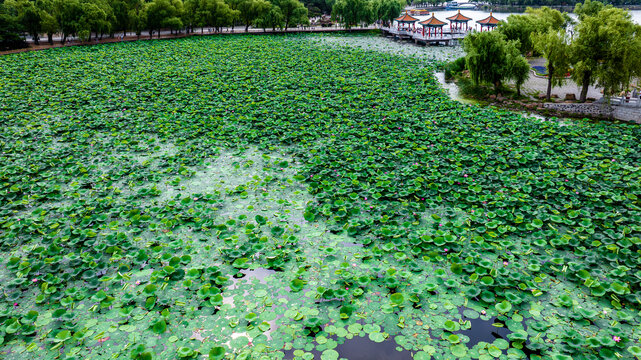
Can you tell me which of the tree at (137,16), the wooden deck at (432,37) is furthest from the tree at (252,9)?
the wooden deck at (432,37)

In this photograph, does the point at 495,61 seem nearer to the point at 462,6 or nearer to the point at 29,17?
the point at 29,17

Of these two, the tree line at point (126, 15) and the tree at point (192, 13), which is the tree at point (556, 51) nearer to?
the tree line at point (126, 15)

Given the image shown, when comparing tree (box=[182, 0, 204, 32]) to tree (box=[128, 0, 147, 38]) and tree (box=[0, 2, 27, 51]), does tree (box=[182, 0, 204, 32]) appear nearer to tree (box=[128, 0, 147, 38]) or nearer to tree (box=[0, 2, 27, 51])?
tree (box=[128, 0, 147, 38])

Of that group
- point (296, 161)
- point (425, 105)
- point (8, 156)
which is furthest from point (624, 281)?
point (8, 156)

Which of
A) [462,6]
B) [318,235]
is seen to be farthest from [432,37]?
[462,6]

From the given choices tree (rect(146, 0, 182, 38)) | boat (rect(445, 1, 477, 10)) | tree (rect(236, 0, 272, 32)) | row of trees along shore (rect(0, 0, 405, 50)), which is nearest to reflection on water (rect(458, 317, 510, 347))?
row of trees along shore (rect(0, 0, 405, 50))

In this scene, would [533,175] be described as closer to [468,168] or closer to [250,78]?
[468,168]
